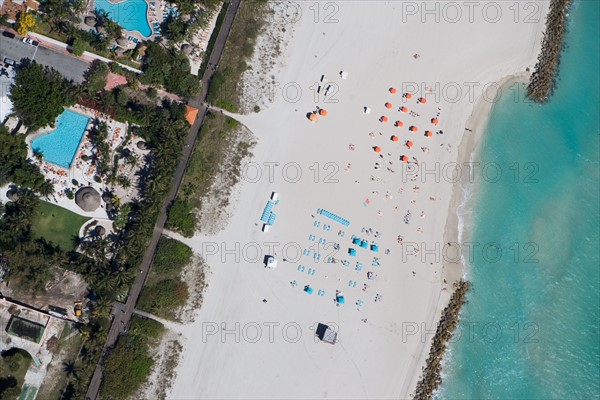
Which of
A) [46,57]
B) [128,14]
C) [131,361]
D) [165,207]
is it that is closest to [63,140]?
[46,57]

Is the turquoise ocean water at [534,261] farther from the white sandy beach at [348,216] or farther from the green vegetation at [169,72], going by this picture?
the green vegetation at [169,72]

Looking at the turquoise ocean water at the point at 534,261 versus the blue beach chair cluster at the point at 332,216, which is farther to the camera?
the turquoise ocean water at the point at 534,261

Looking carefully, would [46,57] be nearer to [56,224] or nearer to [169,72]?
[169,72]

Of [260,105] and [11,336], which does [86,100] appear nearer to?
[260,105]

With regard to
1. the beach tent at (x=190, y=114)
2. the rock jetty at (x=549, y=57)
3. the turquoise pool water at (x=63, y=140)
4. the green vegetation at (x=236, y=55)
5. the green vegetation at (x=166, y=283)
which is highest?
the rock jetty at (x=549, y=57)

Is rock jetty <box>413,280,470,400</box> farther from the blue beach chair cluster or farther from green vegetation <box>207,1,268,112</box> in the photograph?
green vegetation <box>207,1,268,112</box>

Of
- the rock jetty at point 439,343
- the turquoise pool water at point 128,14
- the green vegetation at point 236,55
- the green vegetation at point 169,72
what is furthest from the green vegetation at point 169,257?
the rock jetty at point 439,343
